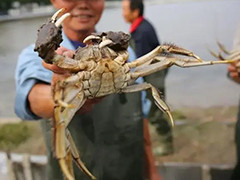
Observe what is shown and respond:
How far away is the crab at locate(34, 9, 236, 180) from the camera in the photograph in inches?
24.5

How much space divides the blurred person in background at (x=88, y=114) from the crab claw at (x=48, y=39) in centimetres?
7

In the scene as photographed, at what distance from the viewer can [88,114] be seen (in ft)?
3.30

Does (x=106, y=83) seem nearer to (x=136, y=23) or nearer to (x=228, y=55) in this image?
(x=228, y=55)

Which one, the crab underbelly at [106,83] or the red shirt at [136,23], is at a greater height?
the crab underbelly at [106,83]

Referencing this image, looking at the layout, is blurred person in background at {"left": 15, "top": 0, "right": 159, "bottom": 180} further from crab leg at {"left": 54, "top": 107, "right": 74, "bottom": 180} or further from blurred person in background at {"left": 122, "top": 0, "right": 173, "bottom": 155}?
blurred person in background at {"left": 122, "top": 0, "right": 173, "bottom": 155}

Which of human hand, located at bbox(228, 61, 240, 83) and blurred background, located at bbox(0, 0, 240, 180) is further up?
human hand, located at bbox(228, 61, 240, 83)

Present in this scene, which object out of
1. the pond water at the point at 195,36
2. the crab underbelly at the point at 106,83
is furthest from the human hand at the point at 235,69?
→ the pond water at the point at 195,36

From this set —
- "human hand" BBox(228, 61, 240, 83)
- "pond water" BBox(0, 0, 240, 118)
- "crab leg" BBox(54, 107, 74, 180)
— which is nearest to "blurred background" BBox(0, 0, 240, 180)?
"pond water" BBox(0, 0, 240, 118)

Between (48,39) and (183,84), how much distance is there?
303cm

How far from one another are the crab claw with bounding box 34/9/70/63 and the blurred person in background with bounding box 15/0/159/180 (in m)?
0.07

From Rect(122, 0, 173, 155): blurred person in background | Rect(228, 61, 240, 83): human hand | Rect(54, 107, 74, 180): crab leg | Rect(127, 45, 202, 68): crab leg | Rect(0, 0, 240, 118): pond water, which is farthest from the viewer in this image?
Rect(0, 0, 240, 118): pond water

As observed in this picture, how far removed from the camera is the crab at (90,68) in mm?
622

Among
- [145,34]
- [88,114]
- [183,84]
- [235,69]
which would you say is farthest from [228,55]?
[183,84]

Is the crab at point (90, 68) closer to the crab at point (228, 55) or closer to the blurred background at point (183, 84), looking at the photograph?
the blurred background at point (183, 84)
